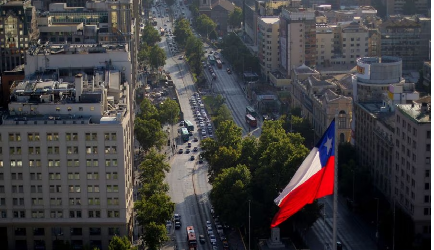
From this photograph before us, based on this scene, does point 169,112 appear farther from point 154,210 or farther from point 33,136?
point 33,136

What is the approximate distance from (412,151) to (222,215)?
2439cm

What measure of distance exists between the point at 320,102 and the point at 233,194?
136ft

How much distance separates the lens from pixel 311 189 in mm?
83438

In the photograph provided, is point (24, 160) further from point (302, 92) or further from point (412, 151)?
point (302, 92)

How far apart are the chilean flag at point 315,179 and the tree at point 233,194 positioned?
53.5 m

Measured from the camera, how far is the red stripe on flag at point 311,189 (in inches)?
3273

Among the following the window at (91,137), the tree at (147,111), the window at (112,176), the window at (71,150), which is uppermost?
the window at (91,137)

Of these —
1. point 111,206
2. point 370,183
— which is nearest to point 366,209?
point 370,183

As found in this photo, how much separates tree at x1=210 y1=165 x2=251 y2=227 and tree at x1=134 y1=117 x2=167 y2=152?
3106cm

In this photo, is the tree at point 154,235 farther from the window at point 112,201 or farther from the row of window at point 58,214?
the window at point 112,201

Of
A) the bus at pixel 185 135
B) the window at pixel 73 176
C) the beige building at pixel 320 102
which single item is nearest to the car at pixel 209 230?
the window at pixel 73 176

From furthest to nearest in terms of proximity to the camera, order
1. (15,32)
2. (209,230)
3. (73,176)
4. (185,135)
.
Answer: (185,135) < (15,32) < (209,230) < (73,176)

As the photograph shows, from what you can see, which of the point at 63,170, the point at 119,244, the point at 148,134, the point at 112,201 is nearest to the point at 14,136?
the point at 63,170

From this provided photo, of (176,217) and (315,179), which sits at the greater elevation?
(315,179)
